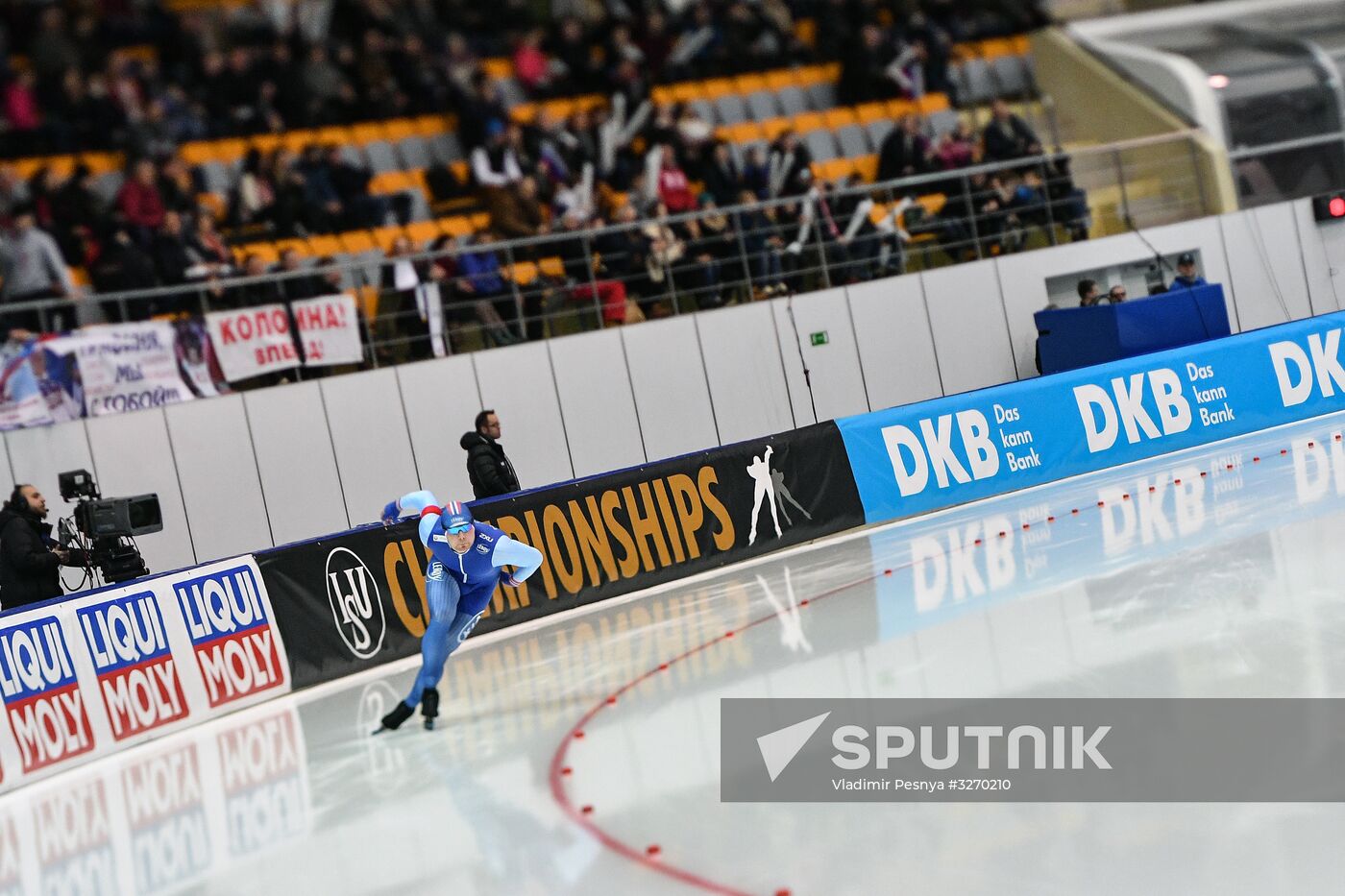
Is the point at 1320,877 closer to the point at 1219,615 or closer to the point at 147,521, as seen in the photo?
the point at 1219,615

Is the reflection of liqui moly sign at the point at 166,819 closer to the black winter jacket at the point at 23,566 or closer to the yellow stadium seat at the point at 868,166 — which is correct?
the black winter jacket at the point at 23,566

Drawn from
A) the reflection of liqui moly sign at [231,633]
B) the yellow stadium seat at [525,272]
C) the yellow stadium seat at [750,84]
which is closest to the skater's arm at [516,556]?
the reflection of liqui moly sign at [231,633]

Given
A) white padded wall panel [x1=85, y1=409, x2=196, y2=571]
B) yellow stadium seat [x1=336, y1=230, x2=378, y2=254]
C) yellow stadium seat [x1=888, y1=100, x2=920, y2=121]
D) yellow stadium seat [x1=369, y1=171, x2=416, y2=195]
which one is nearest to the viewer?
white padded wall panel [x1=85, y1=409, x2=196, y2=571]

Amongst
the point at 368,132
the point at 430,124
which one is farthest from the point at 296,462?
the point at 430,124

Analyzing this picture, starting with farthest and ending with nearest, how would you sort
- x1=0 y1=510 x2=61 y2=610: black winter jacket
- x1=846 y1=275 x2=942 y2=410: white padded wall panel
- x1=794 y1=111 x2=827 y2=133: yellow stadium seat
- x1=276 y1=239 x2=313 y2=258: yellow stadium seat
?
1. x1=794 y1=111 x2=827 y2=133: yellow stadium seat
2. x1=846 y1=275 x2=942 y2=410: white padded wall panel
3. x1=276 y1=239 x2=313 y2=258: yellow stadium seat
4. x1=0 y1=510 x2=61 y2=610: black winter jacket

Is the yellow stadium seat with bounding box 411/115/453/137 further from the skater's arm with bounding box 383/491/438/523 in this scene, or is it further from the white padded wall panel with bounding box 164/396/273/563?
the skater's arm with bounding box 383/491/438/523

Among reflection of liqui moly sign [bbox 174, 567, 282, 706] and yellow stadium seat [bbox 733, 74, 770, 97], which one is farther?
yellow stadium seat [bbox 733, 74, 770, 97]

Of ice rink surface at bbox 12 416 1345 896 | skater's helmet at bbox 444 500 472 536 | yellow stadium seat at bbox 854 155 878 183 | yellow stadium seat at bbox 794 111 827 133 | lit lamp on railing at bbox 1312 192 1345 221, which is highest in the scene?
yellow stadium seat at bbox 794 111 827 133

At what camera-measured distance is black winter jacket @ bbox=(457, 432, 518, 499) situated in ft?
42.1

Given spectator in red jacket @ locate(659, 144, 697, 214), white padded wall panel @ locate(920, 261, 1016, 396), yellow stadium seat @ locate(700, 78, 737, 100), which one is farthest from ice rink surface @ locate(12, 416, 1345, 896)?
yellow stadium seat @ locate(700, 78, 737, 100)

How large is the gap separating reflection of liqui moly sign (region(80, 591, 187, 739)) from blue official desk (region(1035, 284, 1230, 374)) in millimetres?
10541

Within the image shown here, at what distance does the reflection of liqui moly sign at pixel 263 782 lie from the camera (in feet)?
23.2

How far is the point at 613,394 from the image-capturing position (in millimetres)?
16016

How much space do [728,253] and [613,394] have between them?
7.36ft
